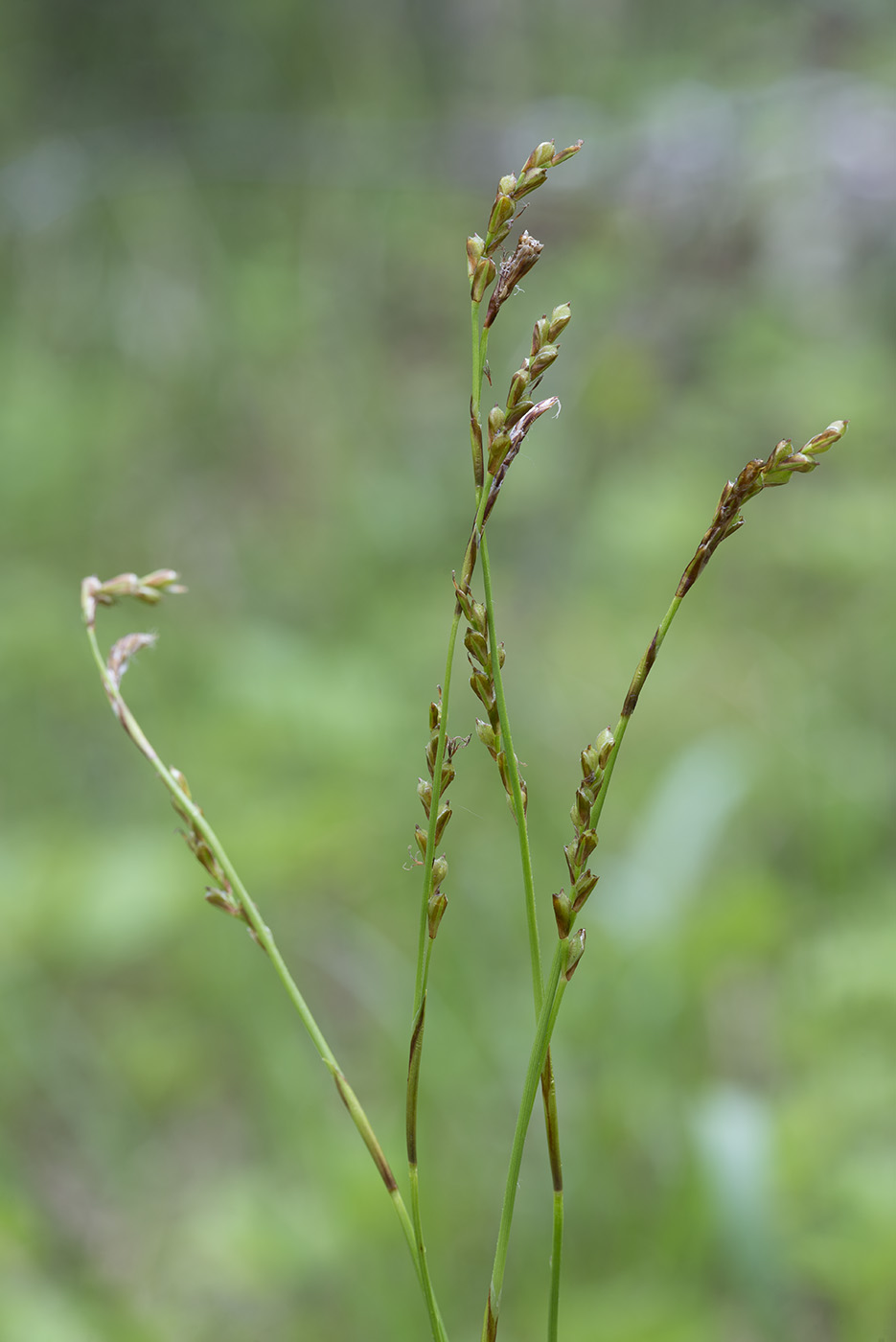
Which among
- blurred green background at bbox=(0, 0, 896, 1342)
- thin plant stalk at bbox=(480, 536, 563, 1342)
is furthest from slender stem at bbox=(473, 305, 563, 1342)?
blurred green background at bbox=(0, 0, 896, 1342)

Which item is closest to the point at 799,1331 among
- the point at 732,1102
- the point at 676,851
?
the point at 732,1102

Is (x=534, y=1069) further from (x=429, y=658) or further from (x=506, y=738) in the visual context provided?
(x=429, y=658)

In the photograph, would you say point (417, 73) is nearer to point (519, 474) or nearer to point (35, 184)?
point (35, 184)

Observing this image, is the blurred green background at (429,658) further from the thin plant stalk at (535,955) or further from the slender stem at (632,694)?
the slender stem at (632,694)

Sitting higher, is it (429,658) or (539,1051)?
(429,658)

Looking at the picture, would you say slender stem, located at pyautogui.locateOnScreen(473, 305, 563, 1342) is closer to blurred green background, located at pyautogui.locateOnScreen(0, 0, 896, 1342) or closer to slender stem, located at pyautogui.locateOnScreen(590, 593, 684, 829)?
slender stem, located at pyautogui.locateOnScreen(590, 593, 684, 829)

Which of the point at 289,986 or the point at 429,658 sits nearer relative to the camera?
the point at 289,986

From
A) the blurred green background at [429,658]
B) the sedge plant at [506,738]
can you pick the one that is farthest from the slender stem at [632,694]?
the blurred green background at [429,658]

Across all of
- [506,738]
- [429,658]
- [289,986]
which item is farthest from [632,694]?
[429,658]

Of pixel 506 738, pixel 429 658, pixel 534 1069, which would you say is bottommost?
pixel 534 1069

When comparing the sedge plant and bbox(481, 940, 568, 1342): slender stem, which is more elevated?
the sedge plant
